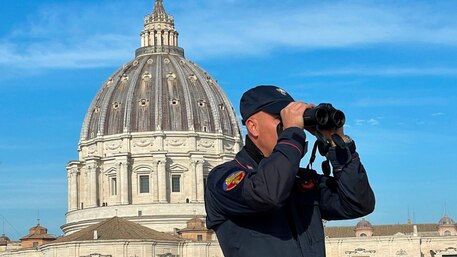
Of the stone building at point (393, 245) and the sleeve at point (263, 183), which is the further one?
the stone building at point (393, 245)

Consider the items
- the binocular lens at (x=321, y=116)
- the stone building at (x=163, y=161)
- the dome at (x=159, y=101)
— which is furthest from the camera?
the dome at (x=159, y=101)

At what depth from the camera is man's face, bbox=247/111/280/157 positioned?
4785 mm

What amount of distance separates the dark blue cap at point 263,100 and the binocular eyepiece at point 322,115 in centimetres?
23

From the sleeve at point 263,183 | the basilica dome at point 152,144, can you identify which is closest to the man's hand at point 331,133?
the sleeve at point 263,183

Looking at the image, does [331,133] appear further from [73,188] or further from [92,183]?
[73,188]

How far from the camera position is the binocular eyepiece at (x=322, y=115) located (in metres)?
4.53

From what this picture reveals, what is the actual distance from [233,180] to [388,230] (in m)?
93.6

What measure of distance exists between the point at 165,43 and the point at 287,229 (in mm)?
106776

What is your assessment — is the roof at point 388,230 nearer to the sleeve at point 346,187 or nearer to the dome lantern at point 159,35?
the dome lantern at point 159,35

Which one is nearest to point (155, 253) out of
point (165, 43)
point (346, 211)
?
point (165, 43)

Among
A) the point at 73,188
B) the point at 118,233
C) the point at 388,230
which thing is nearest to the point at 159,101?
the point at 73,188

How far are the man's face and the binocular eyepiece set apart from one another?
240 mm

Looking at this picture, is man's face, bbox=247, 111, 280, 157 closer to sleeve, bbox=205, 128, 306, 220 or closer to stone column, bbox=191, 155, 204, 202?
sleeve, bbox=205, 128, 306, 220

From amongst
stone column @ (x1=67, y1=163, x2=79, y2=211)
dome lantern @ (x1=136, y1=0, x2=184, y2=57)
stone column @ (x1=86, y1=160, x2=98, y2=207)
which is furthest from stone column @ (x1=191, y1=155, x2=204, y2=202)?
dome lantern @ (x1=136, y1=0, x2=184, y2=57)
